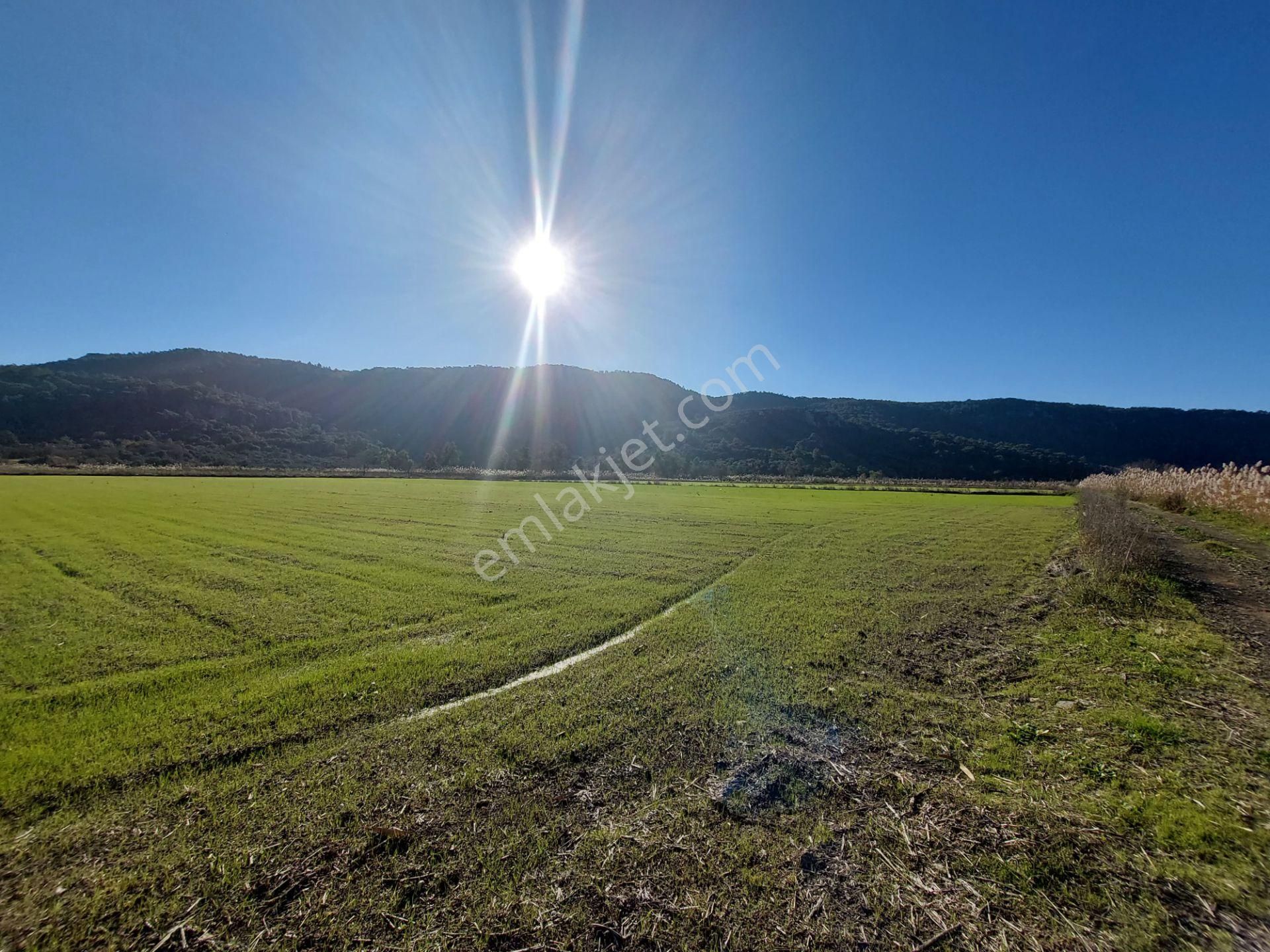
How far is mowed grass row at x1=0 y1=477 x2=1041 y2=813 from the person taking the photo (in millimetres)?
5754

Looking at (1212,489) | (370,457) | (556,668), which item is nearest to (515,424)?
(370,457)

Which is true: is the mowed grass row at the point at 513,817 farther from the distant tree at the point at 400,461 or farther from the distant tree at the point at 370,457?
the distant tree at the point at 370,457

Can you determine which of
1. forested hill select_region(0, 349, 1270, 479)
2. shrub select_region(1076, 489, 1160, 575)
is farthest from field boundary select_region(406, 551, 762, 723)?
forested hill select_region(0, 349, 1270, 479)

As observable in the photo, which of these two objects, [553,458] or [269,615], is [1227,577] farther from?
[553,458]

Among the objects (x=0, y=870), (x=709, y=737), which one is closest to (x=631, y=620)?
(x=709, y=737)

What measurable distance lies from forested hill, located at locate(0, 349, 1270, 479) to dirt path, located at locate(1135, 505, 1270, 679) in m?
80.4

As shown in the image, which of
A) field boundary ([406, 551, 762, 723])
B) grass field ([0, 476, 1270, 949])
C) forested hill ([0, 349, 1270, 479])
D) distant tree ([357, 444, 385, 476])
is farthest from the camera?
distant tree ([357, 444, 385, 476])

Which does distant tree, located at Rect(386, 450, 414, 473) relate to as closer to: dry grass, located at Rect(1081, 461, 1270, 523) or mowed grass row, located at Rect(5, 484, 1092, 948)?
mowed grass row, located at Rect(5, 484, 1092, 948)

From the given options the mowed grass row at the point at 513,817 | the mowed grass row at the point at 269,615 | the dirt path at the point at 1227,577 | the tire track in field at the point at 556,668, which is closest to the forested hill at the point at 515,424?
the dirt path at the point at 1227,577

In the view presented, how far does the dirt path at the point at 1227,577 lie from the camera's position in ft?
27.6

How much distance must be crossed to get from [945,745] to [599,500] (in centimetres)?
3532

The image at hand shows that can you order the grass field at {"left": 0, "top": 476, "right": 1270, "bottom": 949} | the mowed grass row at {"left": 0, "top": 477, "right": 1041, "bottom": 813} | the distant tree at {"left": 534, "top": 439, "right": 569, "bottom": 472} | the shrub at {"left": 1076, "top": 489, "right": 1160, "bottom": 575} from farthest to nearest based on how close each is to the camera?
the distant tree at {"left": 534, "top": 439, "right": 569, "bottom": 472}, the shrub at {"left": 1076, "top": 489, "right": 1160, "bottom": 575}, the mowed grass row at {"left": 0, "top": 477, "right": 1041, "bottom": 813}, the grass field at {"left": 0, "top": 476, "right": 1270, "bottom": 949}

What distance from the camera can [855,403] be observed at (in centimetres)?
13962

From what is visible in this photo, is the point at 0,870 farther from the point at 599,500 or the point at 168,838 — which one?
the point at 599,500
